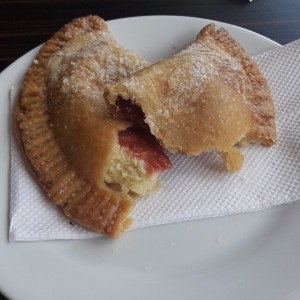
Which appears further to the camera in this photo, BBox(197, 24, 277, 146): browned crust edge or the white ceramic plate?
BBox(197, 24, 277, 146): browned crust edge

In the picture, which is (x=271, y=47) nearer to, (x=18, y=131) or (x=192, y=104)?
(x=192, y=104)

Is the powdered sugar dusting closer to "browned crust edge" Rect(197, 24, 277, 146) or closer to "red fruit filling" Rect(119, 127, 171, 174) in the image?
"red fruit filling" Rect(119, 127, 171, 174)

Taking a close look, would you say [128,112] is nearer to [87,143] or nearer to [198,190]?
[87,143]

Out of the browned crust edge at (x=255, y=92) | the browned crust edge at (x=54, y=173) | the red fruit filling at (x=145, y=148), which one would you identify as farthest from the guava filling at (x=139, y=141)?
the browned crust edge at (x=255, y=92)

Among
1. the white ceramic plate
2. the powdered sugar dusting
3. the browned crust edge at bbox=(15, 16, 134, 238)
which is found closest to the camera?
the white ceramic plate

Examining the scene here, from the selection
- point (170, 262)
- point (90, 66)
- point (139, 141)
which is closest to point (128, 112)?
point (139, 141)

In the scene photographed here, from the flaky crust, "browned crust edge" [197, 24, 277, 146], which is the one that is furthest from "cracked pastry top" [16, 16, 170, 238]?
"browned crust edge" [197, 24, 277, 146]
